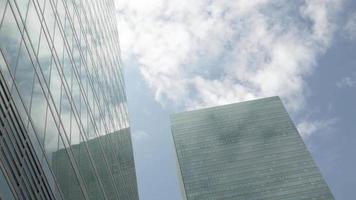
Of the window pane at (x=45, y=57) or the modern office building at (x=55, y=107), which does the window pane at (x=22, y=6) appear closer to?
the modern office building at (x=55, y=107)

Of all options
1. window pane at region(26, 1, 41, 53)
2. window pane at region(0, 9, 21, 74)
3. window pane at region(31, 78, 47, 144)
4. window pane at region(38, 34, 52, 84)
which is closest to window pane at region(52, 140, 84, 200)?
window pane at region(31, 78, 47, 144)

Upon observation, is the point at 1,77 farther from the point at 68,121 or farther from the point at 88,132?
the point at 88,132

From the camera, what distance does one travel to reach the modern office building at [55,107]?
53.5 ft

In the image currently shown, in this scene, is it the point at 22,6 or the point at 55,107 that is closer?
the point at 22,6

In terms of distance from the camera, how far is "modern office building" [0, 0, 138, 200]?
16297mm

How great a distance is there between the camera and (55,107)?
71.6ft

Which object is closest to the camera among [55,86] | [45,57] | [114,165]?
[45,57]

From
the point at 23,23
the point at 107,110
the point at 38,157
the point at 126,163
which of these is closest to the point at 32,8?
the point at 23,23

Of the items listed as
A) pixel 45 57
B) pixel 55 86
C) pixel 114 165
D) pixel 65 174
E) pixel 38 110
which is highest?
pixel 114 165

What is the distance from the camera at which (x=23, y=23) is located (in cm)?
1886

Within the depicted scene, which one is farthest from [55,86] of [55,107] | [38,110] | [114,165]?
[114,165]

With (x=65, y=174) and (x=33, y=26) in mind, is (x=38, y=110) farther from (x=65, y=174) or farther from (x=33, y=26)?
(x=65, y=174)

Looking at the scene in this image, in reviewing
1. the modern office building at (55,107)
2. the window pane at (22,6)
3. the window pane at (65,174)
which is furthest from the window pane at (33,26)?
the window pane at (65,174)

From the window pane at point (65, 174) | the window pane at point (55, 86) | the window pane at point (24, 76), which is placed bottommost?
the window pane at point (65, 174)
